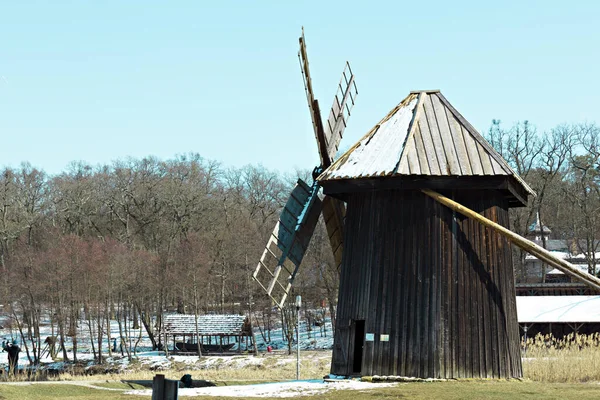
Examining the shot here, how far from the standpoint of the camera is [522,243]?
17562mm

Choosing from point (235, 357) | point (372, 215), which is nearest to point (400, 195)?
point (372, 215)

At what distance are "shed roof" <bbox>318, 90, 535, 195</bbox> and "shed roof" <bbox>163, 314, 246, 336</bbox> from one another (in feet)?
113

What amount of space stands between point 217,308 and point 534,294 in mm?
23897

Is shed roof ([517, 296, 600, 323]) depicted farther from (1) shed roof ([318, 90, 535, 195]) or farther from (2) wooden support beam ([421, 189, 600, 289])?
(2) wooden support beam ([421, 189, 600, 289])

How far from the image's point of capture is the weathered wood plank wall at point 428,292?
1770 cm

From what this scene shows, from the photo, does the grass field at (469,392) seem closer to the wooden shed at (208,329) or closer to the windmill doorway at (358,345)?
the windmill doorway at (358,345)

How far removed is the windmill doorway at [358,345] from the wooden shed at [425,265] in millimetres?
22

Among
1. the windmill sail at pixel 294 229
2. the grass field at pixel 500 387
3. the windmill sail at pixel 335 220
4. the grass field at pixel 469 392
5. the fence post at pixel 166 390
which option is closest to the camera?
the fence post at pixel 166 390

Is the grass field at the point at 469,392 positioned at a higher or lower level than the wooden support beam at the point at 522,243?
lower

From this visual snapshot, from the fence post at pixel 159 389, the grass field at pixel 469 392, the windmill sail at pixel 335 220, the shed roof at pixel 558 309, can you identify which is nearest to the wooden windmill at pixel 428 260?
the grass field at pixel 469 392

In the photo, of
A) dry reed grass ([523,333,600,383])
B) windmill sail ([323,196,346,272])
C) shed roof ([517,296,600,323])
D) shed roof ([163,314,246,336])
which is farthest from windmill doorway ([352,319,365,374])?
shed roof ([163,314,246,336])

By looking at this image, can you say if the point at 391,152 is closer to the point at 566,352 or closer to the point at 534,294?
the point at 566,352

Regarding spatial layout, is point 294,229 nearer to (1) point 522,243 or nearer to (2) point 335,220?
(2) point 335,220

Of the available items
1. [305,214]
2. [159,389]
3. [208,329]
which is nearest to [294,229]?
[305,214]
